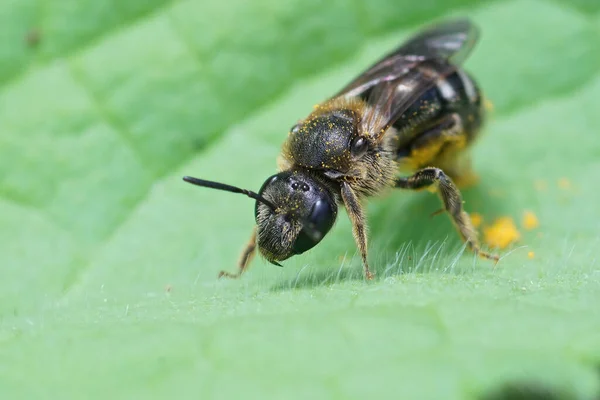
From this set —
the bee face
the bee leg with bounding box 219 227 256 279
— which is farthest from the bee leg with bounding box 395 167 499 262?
the bee leg with bounding box 219 227 256 279

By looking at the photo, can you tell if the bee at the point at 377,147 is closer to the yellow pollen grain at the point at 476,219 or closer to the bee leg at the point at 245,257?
the bee leg at the point at 245,257

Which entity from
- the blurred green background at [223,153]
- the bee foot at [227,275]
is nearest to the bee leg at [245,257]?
the bee foot at [227,275]

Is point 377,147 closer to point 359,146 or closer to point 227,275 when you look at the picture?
point 359,146

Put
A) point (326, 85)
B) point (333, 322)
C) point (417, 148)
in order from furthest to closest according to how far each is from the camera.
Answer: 1. point (326, 85)
2. point (417, 148)
3. point (333, 322)

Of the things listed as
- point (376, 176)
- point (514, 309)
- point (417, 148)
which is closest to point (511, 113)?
point (417, 148)

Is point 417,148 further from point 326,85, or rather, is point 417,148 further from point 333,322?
point 333,322

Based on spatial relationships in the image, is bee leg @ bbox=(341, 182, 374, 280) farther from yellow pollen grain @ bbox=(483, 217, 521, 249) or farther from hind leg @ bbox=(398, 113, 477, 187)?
yellow pollen grain @ bbox=(483, 217, 521, 249)

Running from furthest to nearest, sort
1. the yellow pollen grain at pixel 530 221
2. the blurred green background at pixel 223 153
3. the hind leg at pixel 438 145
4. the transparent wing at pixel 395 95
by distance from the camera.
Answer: the yellow pollen grain at pixel 530 221 → the hind leg at pixel 438 145 → the transparent wing at pixel 395 95 → the blurred green background at pixel 223 153

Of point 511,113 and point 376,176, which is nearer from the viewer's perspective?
point 376,176
